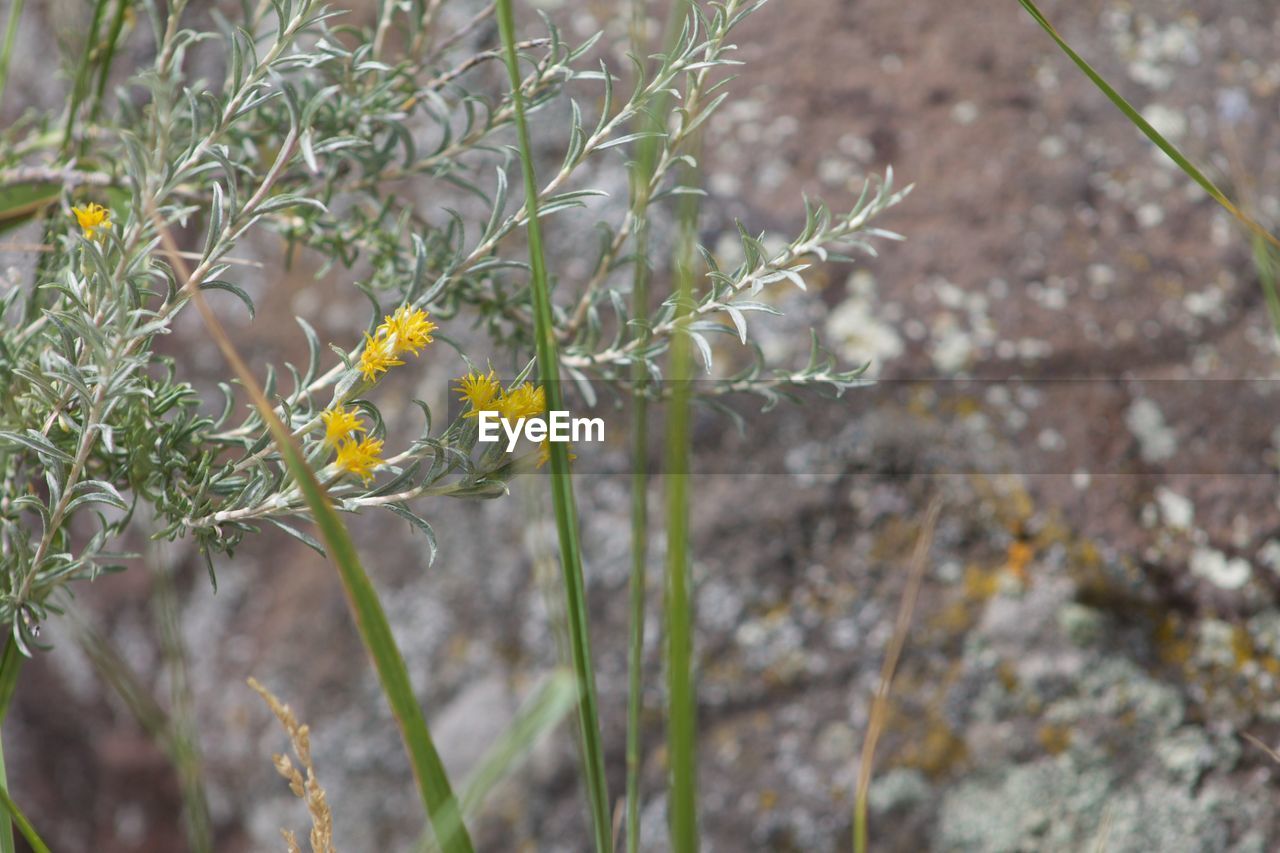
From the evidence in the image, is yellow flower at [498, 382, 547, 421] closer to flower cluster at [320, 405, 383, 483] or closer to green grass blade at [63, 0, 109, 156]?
flower cluster at [320, 405, 383, 483]

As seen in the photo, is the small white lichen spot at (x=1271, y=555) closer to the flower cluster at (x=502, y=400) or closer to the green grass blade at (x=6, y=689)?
the flower cluster at (x=502, y=400)

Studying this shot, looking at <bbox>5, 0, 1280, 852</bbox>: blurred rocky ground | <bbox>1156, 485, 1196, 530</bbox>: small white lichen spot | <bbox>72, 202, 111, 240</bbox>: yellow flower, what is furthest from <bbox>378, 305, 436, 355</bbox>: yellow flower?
<bbox>1156, 485, 1196, 530</bbox>: small white lichen spot

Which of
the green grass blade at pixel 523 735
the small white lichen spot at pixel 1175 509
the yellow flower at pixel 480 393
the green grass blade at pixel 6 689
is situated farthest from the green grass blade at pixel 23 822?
the small white lichen spot at pixel 1175 509

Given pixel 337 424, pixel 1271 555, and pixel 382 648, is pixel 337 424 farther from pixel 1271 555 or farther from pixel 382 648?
pixel 1271 555

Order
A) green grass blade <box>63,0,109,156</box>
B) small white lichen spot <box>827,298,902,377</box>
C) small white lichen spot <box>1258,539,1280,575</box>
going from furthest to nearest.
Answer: small white lichen spot <box>827,298,902,377</box>, small white lichen spot <box>1258,539,1280,575</box>, green grass blade <box>63,0,109,156</box>

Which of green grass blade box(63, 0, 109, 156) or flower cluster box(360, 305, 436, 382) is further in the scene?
green grass blade box(63, 0, 109, 156)

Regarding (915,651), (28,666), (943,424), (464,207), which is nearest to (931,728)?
(915,651)

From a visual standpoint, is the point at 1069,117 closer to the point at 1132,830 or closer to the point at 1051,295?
the point at 1051,295
